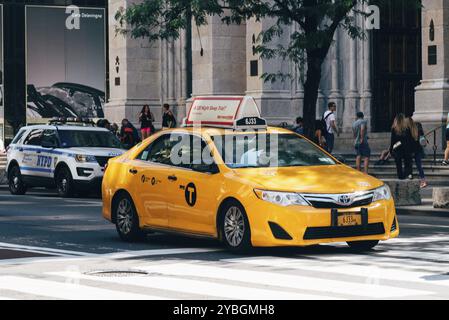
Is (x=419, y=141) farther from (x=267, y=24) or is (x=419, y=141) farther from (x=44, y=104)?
(x=44, y=104)

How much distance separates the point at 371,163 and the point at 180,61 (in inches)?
489

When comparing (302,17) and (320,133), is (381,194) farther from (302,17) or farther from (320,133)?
(320,133)

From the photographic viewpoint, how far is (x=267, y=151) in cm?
1599

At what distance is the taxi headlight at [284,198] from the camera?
14742 millimetres

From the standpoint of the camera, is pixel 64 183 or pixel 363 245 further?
pixel 64 183

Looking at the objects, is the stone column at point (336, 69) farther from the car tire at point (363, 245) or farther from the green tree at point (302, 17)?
the car tire at point (363, 245)

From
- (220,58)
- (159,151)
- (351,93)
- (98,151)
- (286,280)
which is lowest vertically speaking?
(286,280)

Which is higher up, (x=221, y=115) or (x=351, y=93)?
(x=351, y=93)

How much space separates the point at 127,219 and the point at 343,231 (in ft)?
11.4

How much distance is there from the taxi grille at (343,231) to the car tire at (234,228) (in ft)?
2.47

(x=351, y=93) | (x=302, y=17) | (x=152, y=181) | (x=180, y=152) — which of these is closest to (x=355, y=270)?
(x=180, y=152)

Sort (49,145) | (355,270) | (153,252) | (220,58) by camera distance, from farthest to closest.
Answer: (220,58) < (49,145) < (153,252) < (355,270)

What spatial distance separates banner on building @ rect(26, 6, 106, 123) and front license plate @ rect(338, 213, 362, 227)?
40025 mm
